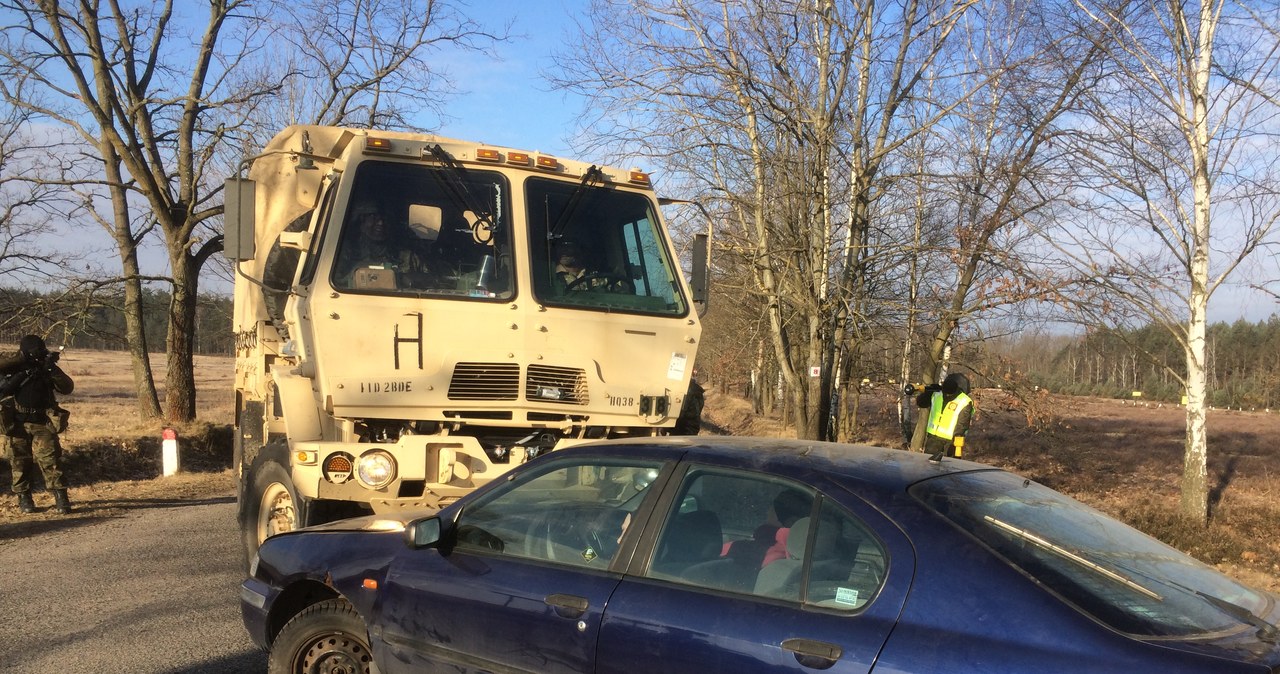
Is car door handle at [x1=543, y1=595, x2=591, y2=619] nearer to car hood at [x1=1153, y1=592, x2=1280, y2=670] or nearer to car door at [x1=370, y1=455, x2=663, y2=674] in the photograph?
car door at [x1=370, y1=455, x2=663, y2=674]

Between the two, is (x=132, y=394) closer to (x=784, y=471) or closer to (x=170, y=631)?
(x=170, y=631)

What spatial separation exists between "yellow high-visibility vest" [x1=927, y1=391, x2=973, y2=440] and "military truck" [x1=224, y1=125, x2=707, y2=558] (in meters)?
4.92

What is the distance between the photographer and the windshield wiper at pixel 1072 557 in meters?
2.82

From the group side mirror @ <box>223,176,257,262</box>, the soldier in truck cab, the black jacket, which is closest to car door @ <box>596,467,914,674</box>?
the soldier in truck cab

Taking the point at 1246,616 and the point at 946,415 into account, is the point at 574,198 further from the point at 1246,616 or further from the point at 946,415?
the point at 946,415

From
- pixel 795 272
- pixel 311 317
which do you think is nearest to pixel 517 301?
pixel 311 317

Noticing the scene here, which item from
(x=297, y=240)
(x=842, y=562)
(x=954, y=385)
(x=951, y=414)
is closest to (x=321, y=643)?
(x=842, y=562)

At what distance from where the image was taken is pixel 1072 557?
2908 mm

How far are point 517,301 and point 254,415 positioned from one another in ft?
10.0

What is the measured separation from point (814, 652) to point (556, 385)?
11.4 feet

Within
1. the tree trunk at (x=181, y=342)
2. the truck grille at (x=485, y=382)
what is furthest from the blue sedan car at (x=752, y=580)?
the tree trunk at (x=181, y=342)

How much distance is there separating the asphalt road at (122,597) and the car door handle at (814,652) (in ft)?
11.3

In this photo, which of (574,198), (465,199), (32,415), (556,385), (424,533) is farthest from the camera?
(32,415)

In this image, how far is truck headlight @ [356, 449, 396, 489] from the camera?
18.5 ft
